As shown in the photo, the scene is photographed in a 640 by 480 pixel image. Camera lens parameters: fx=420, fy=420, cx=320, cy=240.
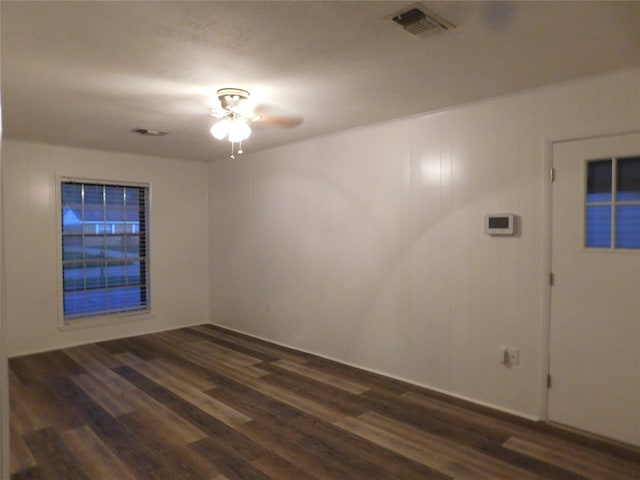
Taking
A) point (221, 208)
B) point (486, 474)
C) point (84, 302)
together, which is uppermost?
point (221, 208)

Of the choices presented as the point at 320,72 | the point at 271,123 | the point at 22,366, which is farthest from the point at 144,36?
the point at 22,366

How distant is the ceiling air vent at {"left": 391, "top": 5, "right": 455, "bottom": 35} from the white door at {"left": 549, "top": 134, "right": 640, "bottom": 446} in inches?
58.1

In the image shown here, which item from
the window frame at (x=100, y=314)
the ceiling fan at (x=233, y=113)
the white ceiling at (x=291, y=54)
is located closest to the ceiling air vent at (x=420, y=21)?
the white ceiling at (x=291, y=54)

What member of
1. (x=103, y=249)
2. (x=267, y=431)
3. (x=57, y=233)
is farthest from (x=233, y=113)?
(x=103, y=249)

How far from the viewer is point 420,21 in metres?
2.04

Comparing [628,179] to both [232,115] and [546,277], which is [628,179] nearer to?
[546,277]

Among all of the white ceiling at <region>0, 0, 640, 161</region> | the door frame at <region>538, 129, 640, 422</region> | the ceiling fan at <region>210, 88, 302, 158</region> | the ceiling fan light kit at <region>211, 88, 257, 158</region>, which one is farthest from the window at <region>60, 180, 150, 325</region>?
the door frame at <region>538, 129, 640, 422</region>

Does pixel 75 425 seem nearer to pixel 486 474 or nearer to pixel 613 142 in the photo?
pixel 486 474

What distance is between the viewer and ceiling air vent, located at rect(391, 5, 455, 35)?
1.96 meters

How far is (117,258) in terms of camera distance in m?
5.62

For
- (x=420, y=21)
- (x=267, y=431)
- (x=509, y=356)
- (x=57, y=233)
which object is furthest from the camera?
(x=57, y=233)

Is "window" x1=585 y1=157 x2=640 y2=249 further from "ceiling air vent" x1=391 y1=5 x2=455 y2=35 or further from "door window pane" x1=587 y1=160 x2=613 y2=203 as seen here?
"ceiling air vent" x1=391 y1=5 x2=455 y2=35

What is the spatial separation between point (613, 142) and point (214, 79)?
8.78 ft

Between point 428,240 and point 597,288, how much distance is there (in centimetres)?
132
